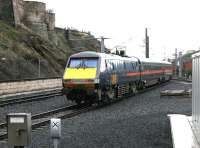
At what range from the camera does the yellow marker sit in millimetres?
21844

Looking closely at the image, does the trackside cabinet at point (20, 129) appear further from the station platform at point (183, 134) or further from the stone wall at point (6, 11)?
the stone wall at point (6, 11)

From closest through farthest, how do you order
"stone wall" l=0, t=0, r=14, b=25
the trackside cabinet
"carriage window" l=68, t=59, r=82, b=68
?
1. the trackside cabinet
2. "carriage window" l=68, t=59, r=82, b=68
3. "stone wall" l=0, t=0, r=14, b=25

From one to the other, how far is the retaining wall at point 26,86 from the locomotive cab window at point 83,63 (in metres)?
8.57

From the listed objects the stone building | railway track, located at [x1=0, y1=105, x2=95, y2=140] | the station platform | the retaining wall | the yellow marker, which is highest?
the stone building

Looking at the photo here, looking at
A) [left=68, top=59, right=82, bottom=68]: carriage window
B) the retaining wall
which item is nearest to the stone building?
the retaining wall

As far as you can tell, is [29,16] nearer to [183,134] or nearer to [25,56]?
[25,56]

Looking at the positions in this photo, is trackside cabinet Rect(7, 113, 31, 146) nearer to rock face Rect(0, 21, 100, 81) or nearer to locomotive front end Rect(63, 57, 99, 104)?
locomotive front end Rect(63, 57, 99, 104)

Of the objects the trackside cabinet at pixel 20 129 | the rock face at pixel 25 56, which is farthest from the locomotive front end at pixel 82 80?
the rock face at pixel 25 56

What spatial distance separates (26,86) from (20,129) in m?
26.2

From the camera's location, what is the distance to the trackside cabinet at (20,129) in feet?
24.4

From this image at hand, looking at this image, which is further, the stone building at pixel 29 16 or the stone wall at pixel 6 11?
the stone building at pixel 29 16

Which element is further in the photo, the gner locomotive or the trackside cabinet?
the gner locomotive

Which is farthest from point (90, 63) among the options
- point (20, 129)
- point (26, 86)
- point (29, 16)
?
point (29, 16)

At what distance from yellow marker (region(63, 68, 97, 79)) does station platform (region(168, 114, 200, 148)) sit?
26.8 feet
